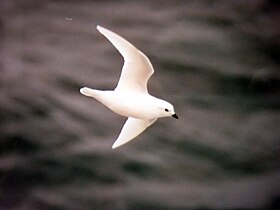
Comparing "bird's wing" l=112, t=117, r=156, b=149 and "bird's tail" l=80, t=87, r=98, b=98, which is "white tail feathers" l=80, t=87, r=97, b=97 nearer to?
"bird's tail" l=80, t=87, r=98, b=98

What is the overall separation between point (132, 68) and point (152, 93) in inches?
3.5

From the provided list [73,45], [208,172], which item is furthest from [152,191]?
[73,45]

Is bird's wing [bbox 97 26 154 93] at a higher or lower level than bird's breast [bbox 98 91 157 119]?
higher

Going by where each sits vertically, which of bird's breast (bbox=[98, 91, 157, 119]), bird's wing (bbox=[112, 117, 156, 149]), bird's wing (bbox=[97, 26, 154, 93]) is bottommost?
bird's wing (bbox=[112, 117, 156, 149])

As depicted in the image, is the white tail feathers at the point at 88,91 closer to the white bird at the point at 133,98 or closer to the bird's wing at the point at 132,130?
the white bird at the point at 133,98

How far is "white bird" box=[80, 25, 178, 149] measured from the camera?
57.5 inches

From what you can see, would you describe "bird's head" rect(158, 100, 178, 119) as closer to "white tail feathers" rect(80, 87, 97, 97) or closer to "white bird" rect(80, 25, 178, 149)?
"white bird" rect(80, 25, 178, 149)

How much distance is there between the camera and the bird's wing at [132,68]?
146 centimetres

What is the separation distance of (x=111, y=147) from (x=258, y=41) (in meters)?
0.51

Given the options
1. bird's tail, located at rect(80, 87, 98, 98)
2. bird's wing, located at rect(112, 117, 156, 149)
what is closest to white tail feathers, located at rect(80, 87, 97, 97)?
bird's tail, located at rect(80, 87, 98, 98)

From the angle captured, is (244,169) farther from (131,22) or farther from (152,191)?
(131,22)

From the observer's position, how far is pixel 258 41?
4.91 feet

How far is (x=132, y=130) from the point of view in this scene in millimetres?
1471

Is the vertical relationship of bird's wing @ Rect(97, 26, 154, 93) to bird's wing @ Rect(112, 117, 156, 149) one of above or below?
above
